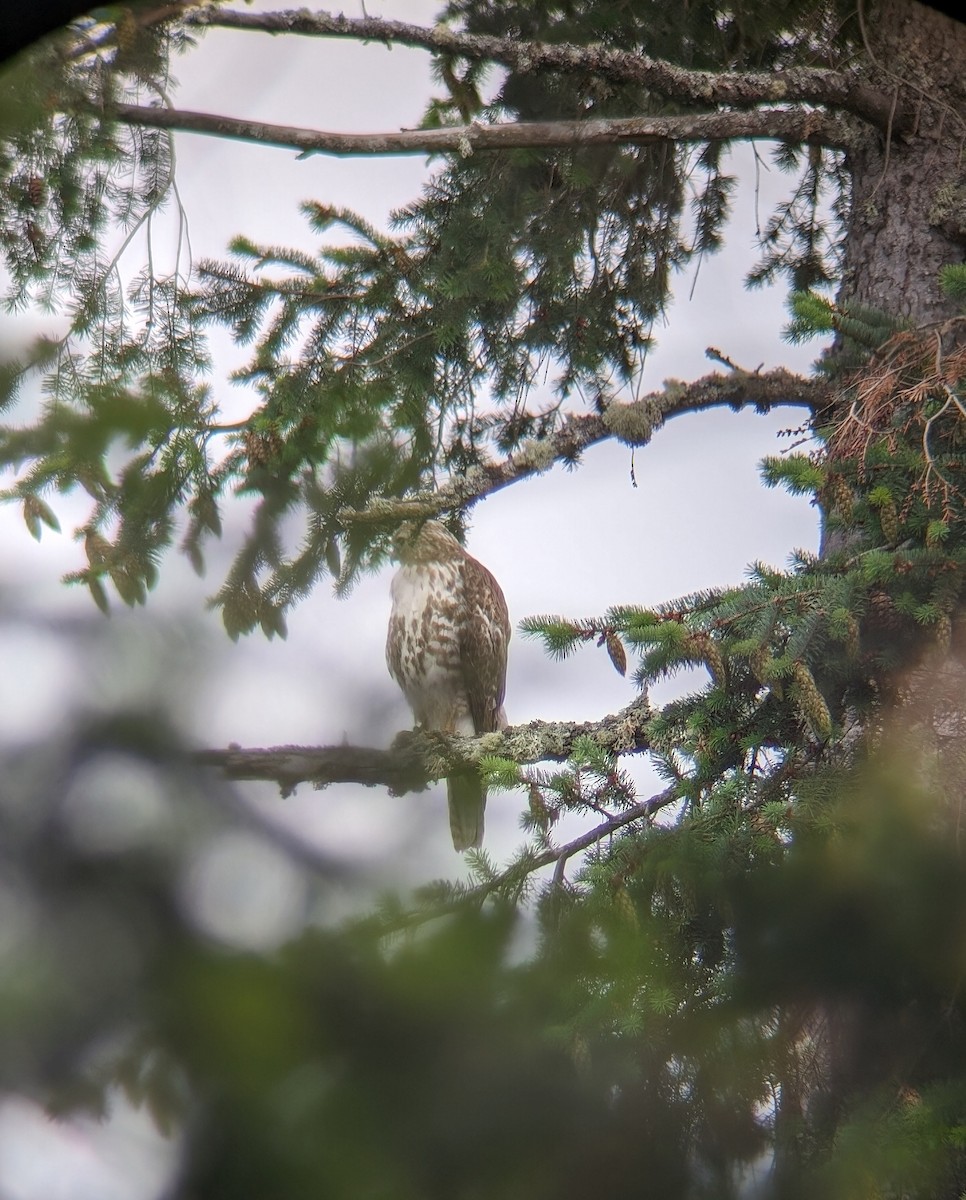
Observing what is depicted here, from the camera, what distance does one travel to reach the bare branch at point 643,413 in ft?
9.32

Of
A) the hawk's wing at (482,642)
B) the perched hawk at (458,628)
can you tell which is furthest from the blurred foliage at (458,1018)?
the hawk's wing at (482,642)

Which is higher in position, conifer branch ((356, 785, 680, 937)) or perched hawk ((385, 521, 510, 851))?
perched hawk ((385, 521, 510, 851))

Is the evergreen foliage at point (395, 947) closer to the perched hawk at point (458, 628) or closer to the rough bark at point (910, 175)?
the rough bark at point (910, 175)

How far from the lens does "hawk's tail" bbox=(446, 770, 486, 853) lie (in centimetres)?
59

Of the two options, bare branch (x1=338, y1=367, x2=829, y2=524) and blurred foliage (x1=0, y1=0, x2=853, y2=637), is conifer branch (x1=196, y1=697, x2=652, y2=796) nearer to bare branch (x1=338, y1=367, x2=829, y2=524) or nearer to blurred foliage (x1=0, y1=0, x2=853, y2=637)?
blurred foliage (x1=0, y1=0, x2=853, y2=637)

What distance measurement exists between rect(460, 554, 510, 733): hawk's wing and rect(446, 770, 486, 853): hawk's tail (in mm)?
3357

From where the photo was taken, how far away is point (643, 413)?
3123mm

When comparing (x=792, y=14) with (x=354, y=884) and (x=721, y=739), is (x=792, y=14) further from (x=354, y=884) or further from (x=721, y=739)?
(x=354, y=884)

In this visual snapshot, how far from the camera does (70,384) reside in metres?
0.62

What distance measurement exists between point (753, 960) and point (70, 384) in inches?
21.3

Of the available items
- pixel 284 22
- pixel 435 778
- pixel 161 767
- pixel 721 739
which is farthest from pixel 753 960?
pixel 284 22

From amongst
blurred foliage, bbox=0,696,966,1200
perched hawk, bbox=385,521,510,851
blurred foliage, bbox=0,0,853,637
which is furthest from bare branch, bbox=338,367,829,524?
blurred foliage, bbox=0,696,966,1200

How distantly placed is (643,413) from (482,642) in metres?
1.60

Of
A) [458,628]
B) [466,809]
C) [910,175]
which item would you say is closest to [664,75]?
[910,175]
